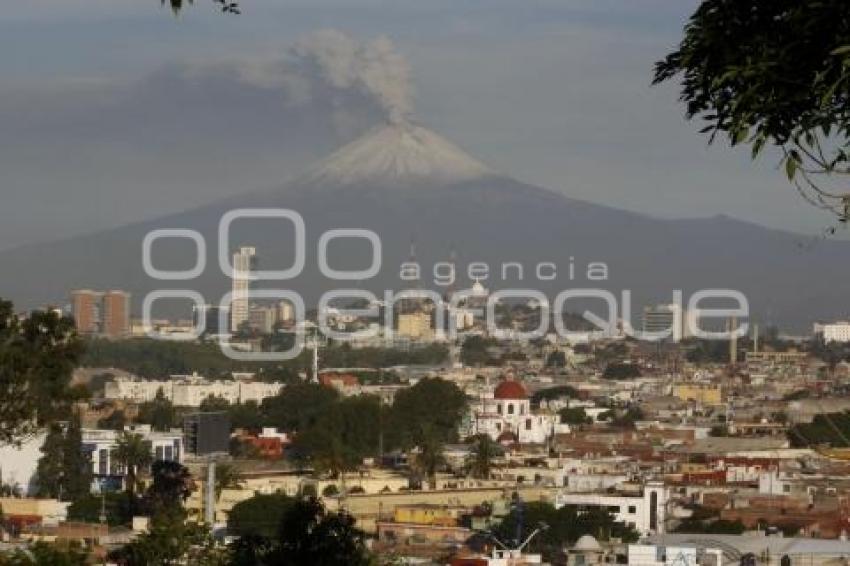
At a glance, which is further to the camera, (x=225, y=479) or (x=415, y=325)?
(x=415, y=325)

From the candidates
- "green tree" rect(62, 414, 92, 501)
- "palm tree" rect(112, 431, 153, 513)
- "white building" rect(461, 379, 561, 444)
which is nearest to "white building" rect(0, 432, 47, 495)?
"green tree" rect(62, 414, 92, 501)

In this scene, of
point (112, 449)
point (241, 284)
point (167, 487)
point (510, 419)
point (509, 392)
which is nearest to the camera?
point (167, 487)

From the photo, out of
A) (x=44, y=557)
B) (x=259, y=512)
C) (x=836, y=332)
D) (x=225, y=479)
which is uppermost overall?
(x=836, y=332)

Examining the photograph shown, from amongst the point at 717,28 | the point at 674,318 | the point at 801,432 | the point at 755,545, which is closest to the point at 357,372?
the point at 801,432

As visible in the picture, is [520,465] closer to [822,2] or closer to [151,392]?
[151,392]

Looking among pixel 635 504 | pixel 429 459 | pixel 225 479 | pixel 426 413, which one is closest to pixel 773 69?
pixel 635 504

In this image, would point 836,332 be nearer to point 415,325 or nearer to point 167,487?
point 415,325

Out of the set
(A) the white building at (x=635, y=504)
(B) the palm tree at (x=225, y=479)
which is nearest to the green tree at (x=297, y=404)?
(B) the palm tree at (x=225, y=479)
